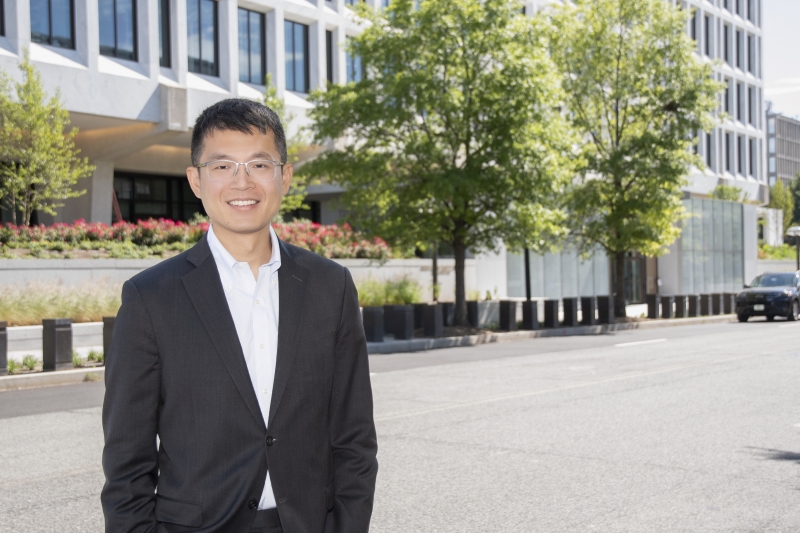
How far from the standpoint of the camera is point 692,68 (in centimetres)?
2855

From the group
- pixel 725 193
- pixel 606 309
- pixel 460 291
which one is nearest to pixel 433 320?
pixel 460 291

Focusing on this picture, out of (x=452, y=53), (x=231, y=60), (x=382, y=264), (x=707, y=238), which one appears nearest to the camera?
(x=452, y=53)

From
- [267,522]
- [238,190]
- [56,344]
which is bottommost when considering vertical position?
[56,344]

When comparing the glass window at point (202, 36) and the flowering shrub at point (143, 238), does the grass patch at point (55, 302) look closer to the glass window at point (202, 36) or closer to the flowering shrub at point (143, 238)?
the flowering shrub at point (143, 238)

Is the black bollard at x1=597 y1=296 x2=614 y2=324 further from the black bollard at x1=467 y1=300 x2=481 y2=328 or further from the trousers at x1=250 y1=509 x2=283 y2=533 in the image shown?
the trousers at x1=250 y1=509 x2=283 y2=533

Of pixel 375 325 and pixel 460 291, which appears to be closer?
pixel 375 325

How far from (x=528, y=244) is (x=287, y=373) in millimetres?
21504

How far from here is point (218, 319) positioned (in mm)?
2443

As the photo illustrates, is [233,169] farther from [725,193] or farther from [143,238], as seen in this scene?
[725,193]

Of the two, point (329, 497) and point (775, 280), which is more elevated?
point (775, 280)

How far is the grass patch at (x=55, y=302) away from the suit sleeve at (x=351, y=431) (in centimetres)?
1702

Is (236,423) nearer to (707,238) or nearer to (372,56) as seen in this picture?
(372,56)

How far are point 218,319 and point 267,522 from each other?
564 millimetres

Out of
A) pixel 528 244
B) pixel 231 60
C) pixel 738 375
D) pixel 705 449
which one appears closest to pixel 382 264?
pixel 528 244
